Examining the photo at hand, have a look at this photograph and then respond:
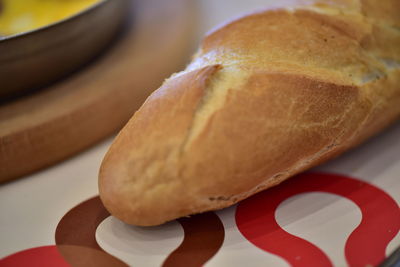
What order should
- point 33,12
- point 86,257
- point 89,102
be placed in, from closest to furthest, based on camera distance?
point 86,257
point 89,102
point 33,12

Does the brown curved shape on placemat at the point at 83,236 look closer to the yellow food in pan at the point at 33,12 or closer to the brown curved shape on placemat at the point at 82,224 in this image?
the brown curved shape on placemat at the point at 82,224

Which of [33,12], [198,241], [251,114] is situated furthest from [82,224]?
[33,12]

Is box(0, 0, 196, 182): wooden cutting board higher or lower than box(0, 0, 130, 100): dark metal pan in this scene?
lower

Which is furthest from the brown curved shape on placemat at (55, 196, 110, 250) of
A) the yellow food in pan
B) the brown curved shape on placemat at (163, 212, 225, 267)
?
the yellow food in pan

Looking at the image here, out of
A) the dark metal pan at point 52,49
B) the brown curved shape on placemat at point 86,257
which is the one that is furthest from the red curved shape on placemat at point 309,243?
the dark metal pan at point 52,49

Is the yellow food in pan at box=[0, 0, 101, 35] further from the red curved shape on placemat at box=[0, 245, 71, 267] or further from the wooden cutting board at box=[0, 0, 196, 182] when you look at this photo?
the red curved shape on placemat at box=[0, 245, 71, 267]

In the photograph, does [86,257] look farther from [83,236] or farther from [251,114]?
[251,114]
